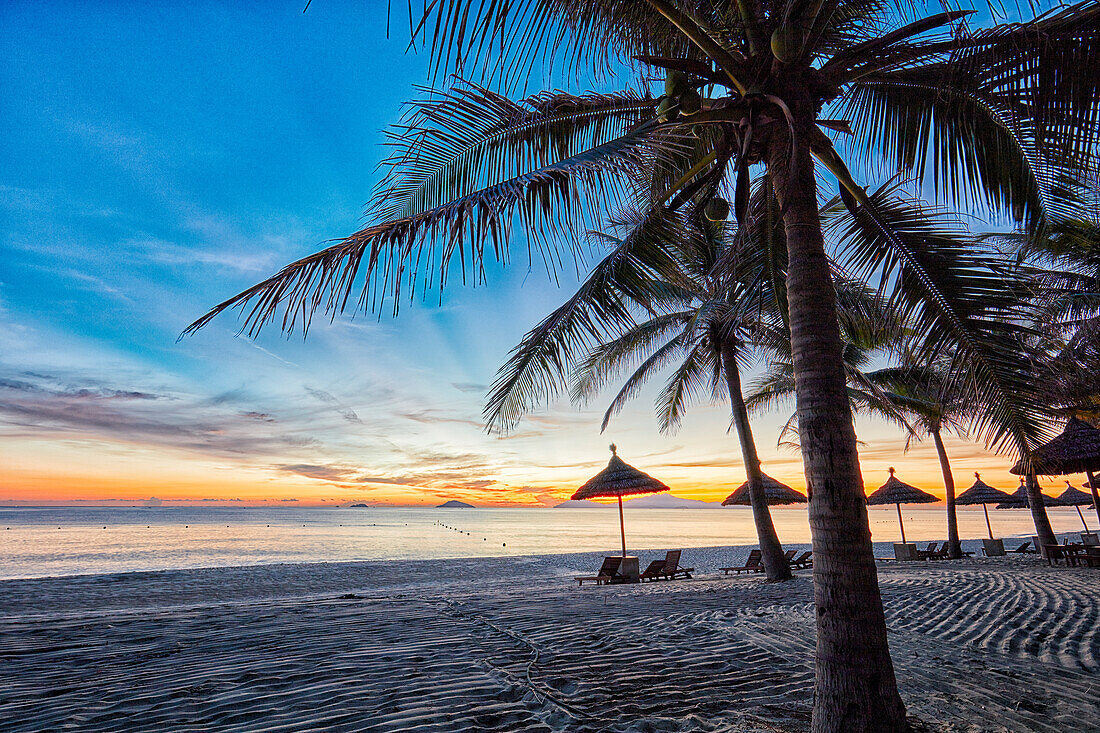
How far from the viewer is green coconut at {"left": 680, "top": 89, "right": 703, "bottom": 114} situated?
318 centimetres

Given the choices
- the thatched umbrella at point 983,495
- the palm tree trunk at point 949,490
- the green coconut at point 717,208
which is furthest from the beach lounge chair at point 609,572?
the thatched umbrella at point 983,495

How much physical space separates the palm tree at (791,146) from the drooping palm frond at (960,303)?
3cm

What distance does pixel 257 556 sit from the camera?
25781 millimetres

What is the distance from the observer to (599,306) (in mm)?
4902

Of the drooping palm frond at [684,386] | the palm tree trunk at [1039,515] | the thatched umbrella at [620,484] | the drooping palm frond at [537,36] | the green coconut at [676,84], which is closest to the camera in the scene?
the drooping palm frond at [537,36]

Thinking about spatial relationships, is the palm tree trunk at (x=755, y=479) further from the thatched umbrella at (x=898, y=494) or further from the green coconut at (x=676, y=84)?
the thatched umbrella at (x=898, y=494)

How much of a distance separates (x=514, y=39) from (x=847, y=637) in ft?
12.2

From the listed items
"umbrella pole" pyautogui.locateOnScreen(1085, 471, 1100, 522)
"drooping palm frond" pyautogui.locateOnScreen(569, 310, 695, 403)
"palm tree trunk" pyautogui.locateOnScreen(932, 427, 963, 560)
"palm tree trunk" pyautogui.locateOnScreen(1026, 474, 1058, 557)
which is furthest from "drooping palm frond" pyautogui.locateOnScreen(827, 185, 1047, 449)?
"palm tree trunk" pyautogui.locateOnScreen(932, 427, 963, 560)

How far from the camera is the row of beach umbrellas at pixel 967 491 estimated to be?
11.2 meters

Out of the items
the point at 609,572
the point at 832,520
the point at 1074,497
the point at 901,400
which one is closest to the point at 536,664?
the point at 832,520

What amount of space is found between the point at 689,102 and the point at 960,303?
2677 mm

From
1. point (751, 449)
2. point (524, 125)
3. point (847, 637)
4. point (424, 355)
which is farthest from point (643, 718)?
point (424, 355)

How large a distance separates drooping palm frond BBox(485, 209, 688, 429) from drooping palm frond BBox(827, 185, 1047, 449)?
62.9 inches

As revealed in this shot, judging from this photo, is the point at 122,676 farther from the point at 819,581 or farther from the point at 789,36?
the point at 789,36
